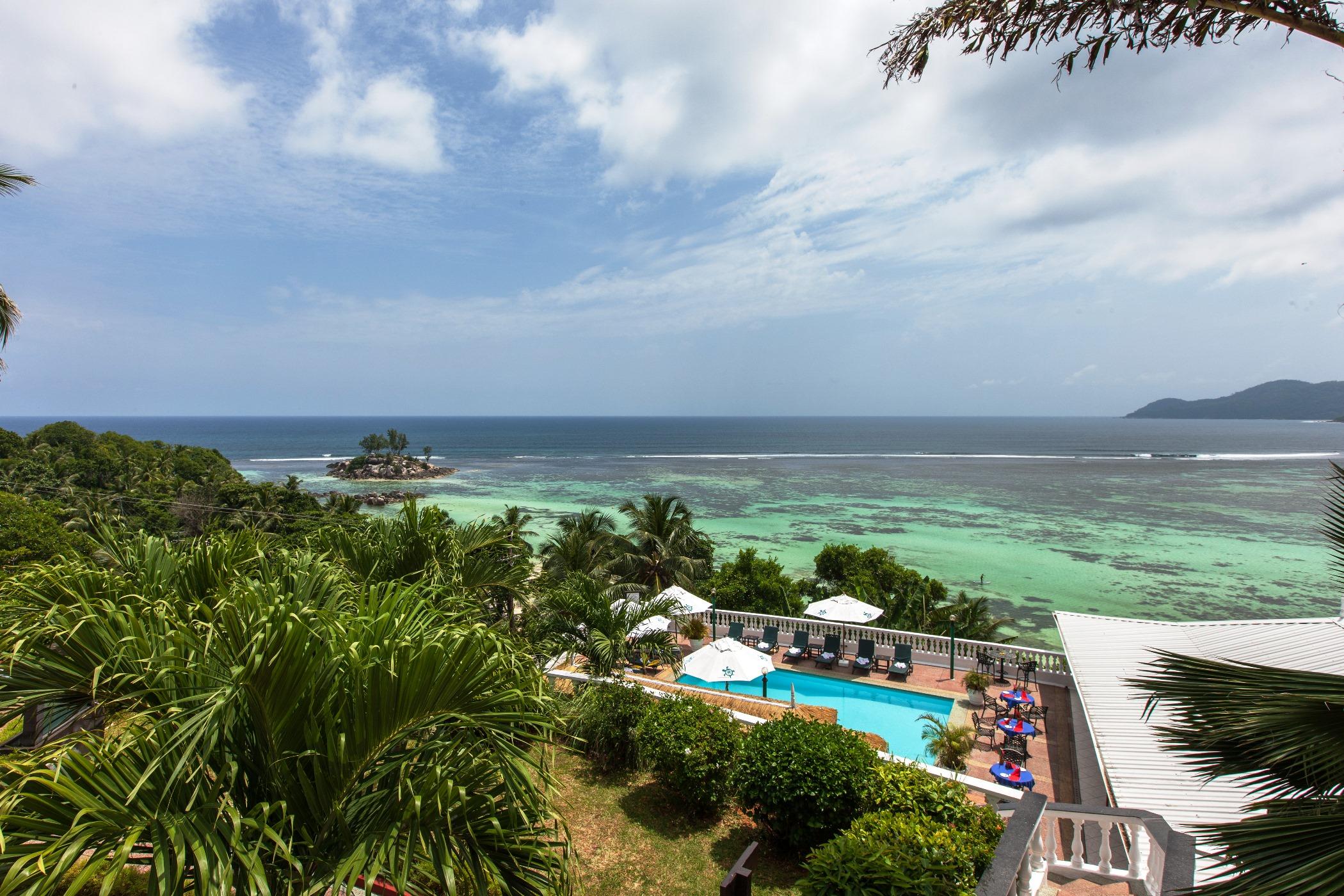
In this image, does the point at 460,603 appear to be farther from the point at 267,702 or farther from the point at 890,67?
the point at 890,67

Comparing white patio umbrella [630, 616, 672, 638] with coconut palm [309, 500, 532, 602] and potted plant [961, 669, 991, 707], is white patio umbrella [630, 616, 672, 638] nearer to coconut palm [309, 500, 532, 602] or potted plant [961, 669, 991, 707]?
coconut palm [309, 500, 532, 602]

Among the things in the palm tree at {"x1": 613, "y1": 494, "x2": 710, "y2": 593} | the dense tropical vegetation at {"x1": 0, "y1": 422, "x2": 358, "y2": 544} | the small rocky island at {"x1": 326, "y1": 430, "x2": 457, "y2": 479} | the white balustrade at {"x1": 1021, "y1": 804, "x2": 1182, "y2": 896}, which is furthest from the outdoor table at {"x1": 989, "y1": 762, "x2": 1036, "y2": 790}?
the small rocky island at {"x1": 326, "y1": 430, "x2": 457, "y2": 479}

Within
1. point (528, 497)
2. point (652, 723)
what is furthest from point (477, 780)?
point (528, 497)

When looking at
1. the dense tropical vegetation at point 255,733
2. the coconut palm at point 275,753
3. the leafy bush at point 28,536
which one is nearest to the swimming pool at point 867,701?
the dense tropical vegetation at point 255,733

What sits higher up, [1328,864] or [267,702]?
[267,702]

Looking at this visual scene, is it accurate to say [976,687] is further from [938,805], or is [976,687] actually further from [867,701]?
[938,805]

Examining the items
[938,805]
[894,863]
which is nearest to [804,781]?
[938,805]

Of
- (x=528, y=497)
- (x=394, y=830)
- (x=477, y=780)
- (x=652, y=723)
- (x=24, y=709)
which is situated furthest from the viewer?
(x=528, y=497)

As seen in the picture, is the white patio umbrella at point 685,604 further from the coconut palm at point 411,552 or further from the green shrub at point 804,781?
the green shrub at point 804,781
